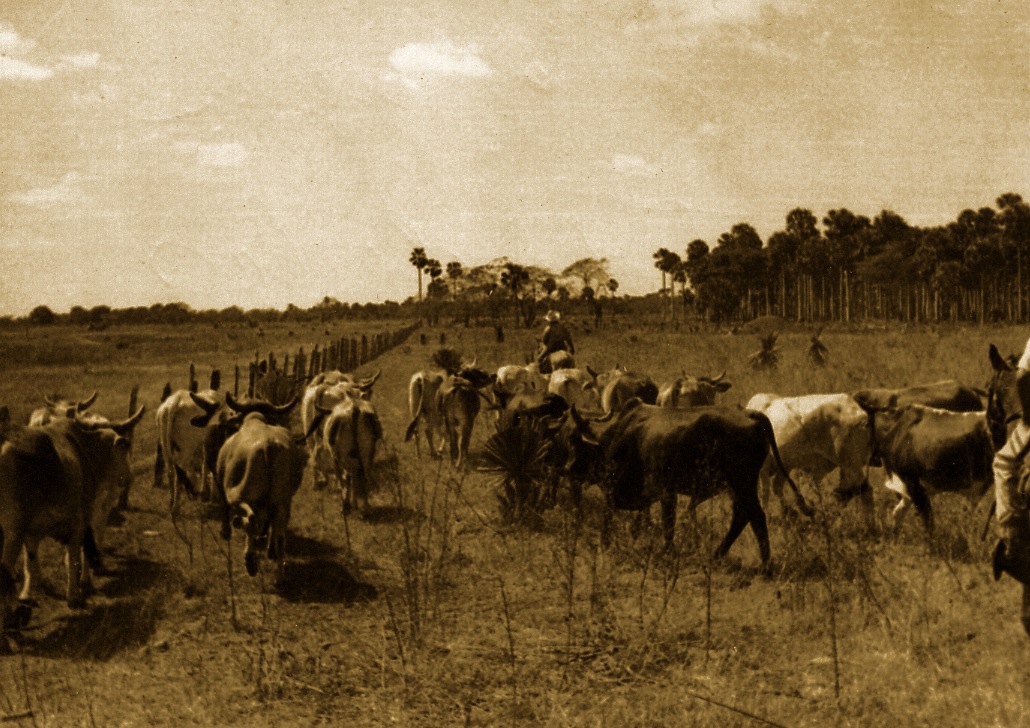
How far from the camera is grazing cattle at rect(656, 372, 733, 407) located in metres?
13.1

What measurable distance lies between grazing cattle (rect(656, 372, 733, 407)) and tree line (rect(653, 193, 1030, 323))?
59081 millimetres

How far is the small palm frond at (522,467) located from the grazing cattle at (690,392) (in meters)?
3.32

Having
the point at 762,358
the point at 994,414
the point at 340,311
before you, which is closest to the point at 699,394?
the point at 994,414

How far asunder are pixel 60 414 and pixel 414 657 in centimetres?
617

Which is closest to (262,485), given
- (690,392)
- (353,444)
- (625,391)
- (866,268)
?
(353,444)

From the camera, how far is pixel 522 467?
34.4 ft

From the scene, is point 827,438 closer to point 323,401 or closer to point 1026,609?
point 1026,609

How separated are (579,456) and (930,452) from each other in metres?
3.46

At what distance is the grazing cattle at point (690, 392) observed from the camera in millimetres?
13148

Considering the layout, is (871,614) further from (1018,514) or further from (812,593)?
(1018,514)

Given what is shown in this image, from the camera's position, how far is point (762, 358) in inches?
970

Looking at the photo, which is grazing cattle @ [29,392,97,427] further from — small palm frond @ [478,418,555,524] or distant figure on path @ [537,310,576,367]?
distant figure on path @ [537,310,576,367]

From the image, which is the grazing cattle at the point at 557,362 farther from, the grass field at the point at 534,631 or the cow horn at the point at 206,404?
the cow horn at the point at 206,404

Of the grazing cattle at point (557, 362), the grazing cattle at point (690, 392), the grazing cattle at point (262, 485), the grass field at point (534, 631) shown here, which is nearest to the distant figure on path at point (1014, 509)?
the grass field at point (534, 631)
